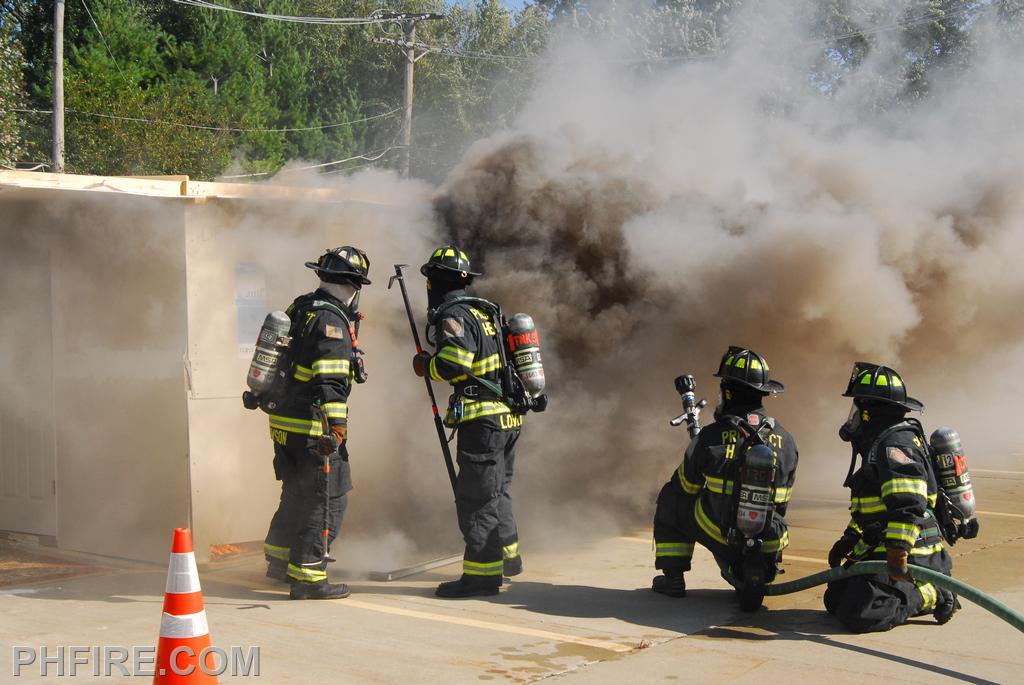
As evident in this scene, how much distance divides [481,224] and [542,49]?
20769 mm

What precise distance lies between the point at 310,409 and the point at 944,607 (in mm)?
3338

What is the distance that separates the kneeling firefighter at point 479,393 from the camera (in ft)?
19.0

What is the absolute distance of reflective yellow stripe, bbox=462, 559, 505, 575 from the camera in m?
5.77

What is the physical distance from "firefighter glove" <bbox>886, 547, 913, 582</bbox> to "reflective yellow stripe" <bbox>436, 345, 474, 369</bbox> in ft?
7.56

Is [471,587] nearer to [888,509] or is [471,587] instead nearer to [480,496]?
[480,496]

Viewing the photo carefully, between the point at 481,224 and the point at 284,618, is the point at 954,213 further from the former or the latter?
the point at 284,618

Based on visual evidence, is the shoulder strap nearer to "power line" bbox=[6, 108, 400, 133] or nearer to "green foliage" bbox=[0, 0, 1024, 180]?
"green foliage" bbox=[0, 0, 1024, 180]

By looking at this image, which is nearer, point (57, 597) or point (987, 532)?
point (57, 597)

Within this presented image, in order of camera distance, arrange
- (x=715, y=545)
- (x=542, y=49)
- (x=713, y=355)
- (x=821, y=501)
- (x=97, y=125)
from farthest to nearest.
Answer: (x=542, y=49), (x=97, y=125), (x=821, y=501), (x=713, y=355), (x=715, y=545)

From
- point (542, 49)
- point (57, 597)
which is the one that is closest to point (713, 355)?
point (57, 597)

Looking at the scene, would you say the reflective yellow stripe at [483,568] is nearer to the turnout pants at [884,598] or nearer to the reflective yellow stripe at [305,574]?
the reflective yellow stripe at [305,574]

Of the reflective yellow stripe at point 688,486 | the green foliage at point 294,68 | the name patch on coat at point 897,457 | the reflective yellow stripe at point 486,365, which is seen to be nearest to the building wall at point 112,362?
the reflective yellow stripe at point 486,365

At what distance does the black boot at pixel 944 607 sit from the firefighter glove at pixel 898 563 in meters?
0.51

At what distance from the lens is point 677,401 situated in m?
8.05
